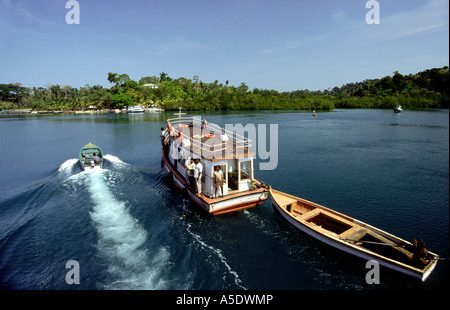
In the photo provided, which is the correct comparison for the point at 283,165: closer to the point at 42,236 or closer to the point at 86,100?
the point at 42,236

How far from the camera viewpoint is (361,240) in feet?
37.7

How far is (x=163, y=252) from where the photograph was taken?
1150cm

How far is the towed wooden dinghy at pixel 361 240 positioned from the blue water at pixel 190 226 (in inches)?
27.0

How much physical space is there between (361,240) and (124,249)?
11.6 meters

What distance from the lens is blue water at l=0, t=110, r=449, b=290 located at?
10039mm

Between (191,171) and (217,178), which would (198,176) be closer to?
(191,171)

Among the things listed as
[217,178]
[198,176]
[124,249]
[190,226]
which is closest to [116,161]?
[198,176]

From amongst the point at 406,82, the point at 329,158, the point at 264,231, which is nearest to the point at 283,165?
the point at 329,158

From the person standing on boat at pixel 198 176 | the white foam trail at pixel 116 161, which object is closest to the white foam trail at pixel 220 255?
the person standing on boat at pixel 198 176

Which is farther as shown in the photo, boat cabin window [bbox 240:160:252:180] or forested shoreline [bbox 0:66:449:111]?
forested shoreline [bbox 0:66:449:111]

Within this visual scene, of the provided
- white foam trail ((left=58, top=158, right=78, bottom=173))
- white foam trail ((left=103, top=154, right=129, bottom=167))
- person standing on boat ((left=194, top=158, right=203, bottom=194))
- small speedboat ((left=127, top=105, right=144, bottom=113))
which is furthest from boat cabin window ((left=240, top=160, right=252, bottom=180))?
small speedboat ((left=127, top=105, right=144, bottom=113))

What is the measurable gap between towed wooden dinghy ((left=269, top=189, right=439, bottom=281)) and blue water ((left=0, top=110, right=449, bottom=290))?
0.69m

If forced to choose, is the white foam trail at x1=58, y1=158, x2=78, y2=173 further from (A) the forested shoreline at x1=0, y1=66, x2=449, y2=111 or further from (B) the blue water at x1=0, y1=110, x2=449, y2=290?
(A) the forested shoreline at x1=0, y1=66, x2=449, y2=111
